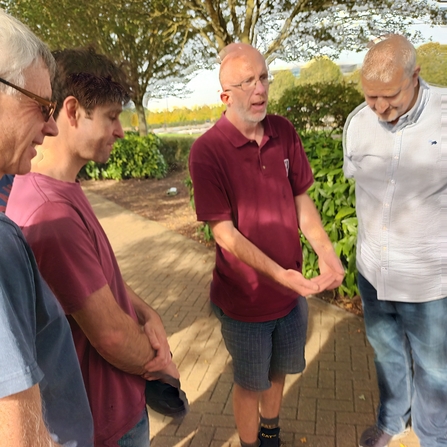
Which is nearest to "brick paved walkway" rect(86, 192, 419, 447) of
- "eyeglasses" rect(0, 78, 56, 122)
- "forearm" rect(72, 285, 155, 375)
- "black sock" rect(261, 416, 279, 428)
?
"black sock" rect(261, 416, 279, 428)

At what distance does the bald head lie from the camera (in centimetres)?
221

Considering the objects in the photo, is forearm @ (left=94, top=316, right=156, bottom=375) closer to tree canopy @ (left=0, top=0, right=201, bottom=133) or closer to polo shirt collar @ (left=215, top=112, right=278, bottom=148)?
polo shirt collar @ (left=215, top=112, right=278, bottom=148)

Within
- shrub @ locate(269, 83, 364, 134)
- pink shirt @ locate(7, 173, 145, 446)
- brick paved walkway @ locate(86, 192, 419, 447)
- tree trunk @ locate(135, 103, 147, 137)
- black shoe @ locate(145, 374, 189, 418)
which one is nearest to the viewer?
pink shirt @ locate(7, 173, 145, 446)

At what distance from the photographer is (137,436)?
1590 mm

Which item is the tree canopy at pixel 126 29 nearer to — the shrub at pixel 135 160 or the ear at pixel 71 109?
the shrub at pixel 135 160

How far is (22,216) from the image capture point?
4.05 feet

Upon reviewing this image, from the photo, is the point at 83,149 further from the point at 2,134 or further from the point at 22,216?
the point at 2,134

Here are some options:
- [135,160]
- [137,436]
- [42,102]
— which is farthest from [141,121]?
[42,102]

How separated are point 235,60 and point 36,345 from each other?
1.73 meters

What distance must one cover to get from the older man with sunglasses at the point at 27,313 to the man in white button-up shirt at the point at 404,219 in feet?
5.40

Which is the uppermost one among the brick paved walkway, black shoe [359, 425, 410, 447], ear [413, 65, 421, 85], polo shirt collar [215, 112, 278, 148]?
ear [413, 65, 421, 85]

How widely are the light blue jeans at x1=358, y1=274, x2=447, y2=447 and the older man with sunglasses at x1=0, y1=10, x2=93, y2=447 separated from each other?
175 cm

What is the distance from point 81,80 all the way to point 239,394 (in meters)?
1.94

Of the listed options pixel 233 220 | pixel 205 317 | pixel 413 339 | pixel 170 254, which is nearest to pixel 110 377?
pixel 233 220
